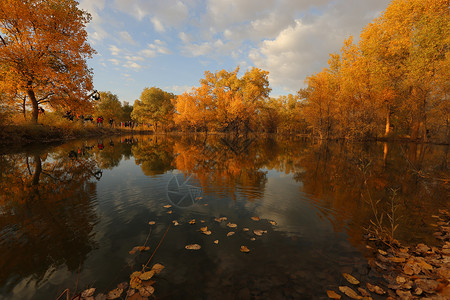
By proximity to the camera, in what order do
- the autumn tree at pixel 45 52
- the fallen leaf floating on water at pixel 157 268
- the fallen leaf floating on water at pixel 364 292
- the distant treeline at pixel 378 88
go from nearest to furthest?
the fallen leaf floating on water at pixel 364 292, the fallen leaf floating on water at pixel 157 268, the autumn tree at pixel 45 52, the distant treeline at pixel 378 88

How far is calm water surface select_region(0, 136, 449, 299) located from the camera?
3.51 meters

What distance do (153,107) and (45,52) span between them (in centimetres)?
4794

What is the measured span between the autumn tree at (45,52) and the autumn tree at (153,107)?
43.4 m

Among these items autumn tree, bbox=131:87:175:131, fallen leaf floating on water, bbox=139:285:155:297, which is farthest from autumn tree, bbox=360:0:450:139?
autumn tree, bbox=131:87:175:131

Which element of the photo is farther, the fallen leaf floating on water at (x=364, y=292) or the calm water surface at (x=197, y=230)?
the calm water surface at (x=197, y=230)

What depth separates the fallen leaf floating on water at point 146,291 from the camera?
3.15m

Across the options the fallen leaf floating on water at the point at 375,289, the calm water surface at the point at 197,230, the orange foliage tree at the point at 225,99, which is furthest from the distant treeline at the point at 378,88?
the fallen leaf floating on water at the point at 375,289

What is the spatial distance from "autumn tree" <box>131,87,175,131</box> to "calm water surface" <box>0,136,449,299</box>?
62214 mm

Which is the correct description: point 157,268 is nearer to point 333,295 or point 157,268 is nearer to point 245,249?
point 245,249

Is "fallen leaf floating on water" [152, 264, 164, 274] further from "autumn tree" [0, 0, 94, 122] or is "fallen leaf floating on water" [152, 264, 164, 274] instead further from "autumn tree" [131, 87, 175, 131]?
"autumn tree" [131, 87, 175, 131]

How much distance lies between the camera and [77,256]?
4.11 m

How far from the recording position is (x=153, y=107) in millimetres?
69125

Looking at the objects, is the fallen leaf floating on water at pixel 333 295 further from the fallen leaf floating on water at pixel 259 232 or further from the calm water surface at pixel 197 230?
the fallen leaf floating on water at pixel 259 232

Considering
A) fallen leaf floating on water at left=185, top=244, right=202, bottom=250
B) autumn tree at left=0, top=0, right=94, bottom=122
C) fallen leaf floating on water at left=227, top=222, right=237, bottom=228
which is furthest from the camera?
autumn tree at left=0, top=0, right=94, bottom=122
